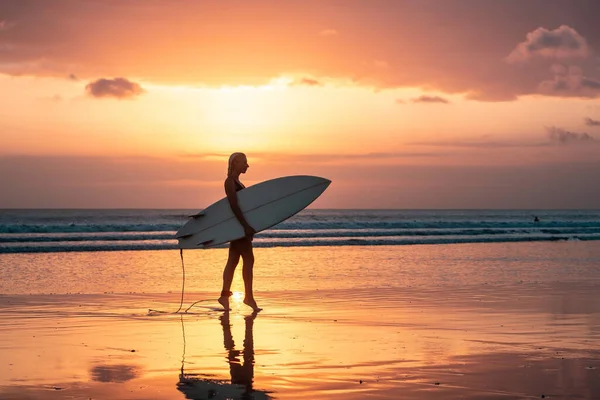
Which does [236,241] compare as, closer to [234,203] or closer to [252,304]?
[234,203]

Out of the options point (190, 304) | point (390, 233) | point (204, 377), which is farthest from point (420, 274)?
point (390, 233)

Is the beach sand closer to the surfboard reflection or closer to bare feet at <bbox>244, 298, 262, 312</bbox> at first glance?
the surfboard reflection

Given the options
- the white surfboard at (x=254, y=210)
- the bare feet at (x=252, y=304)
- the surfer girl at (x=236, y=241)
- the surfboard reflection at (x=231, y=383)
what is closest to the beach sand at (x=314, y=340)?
the surfboard reflection at (x=231, y=383)

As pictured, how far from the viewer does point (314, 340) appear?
24.7 feet

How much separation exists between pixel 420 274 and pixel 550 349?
840 cm

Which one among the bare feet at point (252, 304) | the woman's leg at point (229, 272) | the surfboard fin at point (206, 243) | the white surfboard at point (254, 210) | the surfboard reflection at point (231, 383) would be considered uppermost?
the white surfboard at point (254, 210)

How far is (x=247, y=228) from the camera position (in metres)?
10.4

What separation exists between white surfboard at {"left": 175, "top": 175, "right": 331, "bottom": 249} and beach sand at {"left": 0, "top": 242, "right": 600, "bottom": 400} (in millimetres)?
910

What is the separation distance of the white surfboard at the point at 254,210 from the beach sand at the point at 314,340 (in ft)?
2.98

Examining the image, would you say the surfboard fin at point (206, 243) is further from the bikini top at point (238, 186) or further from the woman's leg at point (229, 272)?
the bikini top at point (238, 186)

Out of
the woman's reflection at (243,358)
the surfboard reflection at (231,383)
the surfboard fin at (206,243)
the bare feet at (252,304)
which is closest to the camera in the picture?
the surfboard reflection at (231,383)

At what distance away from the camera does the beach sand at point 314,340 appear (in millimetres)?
5559

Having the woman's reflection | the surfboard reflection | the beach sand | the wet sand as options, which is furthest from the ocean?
the surfboard reflection

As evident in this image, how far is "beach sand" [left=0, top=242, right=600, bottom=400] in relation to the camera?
556 cm
